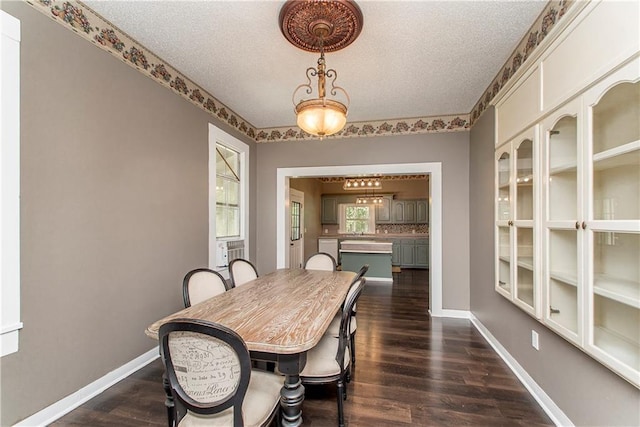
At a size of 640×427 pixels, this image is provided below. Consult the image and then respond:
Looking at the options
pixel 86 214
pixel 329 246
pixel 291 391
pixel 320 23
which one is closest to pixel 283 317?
pixel 291 391

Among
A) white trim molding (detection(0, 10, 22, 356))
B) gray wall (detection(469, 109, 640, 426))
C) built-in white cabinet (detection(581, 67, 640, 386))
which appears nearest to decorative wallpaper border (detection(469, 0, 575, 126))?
gray wall (detection(469, 109, 640, 426))

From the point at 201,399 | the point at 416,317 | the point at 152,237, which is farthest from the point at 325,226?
the point at 201,399

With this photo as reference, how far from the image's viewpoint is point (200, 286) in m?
2.12

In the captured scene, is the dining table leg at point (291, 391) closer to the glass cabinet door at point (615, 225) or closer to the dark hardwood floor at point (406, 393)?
the dark hardwood floor at point (406, 393)

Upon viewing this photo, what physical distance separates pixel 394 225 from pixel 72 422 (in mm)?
7784

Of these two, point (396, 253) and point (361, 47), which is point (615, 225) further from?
point (396, 253)

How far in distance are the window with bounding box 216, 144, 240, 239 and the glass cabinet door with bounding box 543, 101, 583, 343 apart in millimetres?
3400

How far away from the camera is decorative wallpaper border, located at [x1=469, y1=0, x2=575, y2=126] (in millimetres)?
1779

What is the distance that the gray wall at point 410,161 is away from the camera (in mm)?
3859

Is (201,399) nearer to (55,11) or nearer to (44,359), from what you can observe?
(44,359)

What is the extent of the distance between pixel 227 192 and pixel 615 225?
3780 millimetres

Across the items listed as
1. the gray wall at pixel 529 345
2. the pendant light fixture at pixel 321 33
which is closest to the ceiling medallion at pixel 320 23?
the pendant light fixture at pixel 321 33

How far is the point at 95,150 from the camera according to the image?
81.1 inches

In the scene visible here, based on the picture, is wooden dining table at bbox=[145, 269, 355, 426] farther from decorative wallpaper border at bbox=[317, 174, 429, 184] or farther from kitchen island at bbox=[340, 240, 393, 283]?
decorative wallpaper border at bbox=[317, 174, 429, 184]
